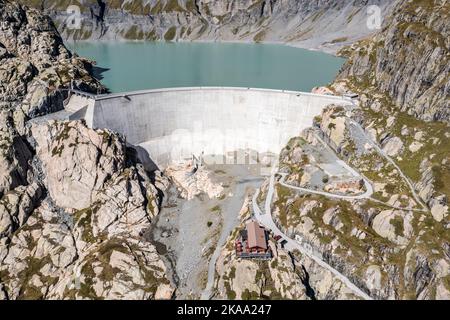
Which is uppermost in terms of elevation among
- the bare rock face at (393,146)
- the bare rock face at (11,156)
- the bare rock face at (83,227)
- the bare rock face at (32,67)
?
the bare rock face at (32,67)

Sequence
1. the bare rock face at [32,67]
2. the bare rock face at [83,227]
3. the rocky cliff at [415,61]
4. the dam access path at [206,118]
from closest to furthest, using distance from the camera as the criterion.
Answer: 1. the bare rock face at [83,227]
2. the rocky cliff at [415,61]
3. the bare rock face at [32,67]
4. the dam access path at [206,118]

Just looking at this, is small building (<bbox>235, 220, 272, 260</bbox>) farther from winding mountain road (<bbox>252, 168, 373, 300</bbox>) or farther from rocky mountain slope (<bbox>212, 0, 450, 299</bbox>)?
winding mountain road (<bbox>252, 168, 373, 300</bbox>)

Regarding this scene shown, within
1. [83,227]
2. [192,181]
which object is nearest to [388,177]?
[192,181]

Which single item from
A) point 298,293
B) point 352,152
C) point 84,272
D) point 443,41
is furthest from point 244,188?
point 443,41

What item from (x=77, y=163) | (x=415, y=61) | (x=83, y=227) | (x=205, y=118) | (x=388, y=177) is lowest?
(x=83, y=227)

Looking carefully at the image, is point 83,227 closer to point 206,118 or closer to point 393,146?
point 206,118

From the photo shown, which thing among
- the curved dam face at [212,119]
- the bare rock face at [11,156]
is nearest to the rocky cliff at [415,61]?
the curved dam face at [212,119]

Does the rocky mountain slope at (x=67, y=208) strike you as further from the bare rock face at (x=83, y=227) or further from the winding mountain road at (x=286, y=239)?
the winding mountain road at (x=286, y=239)
